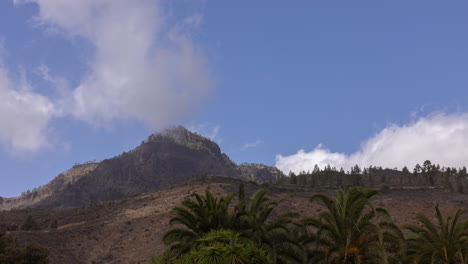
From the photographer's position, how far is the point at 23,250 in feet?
95.5

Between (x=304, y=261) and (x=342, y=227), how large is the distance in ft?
8.55

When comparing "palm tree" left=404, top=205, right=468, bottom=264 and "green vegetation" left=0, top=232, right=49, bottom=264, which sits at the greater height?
"palm tree" left=404, top=205, right=468, bottom=264

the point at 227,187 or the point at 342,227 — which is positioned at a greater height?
the point at 227,187

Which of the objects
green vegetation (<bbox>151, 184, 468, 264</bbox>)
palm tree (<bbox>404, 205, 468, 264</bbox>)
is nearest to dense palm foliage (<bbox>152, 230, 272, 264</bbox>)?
green vegetation (<bbox>151, 184, 468, 264</bbox>)

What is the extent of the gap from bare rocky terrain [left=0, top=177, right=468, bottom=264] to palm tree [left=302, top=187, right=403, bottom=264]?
19.0 meters

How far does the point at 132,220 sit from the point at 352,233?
36850 millimetres

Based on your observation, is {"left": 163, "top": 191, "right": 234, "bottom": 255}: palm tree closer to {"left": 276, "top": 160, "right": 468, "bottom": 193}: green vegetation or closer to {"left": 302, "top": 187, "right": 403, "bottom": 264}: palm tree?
{"left": 302, "top": 187, "right": 403, "bottom": 264}: palm tree

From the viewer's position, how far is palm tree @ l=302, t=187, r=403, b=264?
1883 cm

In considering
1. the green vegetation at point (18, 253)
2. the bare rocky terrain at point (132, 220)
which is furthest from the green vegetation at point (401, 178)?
the green vegetation at point (18, 253)

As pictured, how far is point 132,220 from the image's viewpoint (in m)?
51.0

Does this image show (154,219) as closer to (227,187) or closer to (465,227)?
(227,187)

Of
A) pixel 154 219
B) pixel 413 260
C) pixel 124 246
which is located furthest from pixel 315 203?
pixel 413 260

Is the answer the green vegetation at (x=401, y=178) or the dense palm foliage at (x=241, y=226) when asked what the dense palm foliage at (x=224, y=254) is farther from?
the green vegetation at (x=401, y=178)

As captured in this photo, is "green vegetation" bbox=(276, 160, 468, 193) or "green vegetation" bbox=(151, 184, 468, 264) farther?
"green vegetation" bbox=(276, 160, 468, 193)
